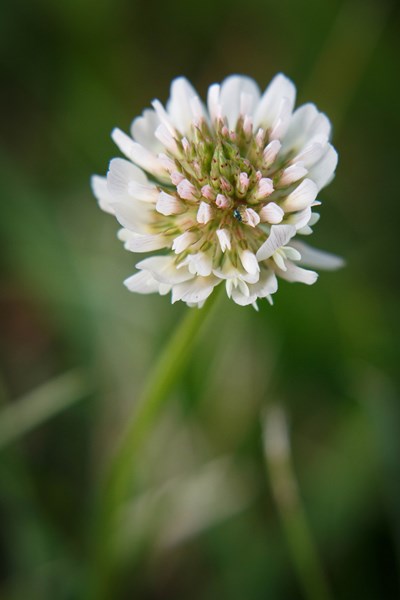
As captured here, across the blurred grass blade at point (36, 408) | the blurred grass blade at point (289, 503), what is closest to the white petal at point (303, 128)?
the blurred grass blade at point (289, 503)

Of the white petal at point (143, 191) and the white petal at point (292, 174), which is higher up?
the white petal at point (292, 174)

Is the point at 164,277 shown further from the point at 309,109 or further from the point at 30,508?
the point at 30,508

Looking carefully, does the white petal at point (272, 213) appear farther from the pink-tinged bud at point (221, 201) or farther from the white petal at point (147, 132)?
the white petal at point (147, 132)

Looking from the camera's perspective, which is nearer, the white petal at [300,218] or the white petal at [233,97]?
the white petal at [300,218]

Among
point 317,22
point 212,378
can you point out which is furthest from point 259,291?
point 317,22

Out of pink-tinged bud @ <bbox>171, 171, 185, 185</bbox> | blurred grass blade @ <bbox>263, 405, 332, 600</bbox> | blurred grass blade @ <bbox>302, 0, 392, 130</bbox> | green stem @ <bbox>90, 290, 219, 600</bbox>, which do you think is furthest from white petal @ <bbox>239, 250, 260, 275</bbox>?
blurred grass blade @ <bbox>302, 0, 392, 130</bbox>
